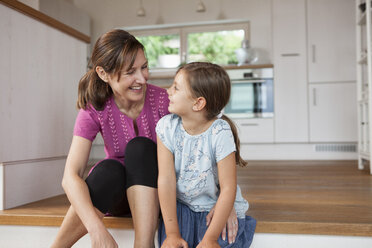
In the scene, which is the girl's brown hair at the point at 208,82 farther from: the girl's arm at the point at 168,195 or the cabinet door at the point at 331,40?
the cabinet door at the point at 331,40

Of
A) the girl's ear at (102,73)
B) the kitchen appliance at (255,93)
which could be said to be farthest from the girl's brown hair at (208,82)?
the kitchen appliance at (255,93)

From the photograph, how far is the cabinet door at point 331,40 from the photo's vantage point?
154 inches

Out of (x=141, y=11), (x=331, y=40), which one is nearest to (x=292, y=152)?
(x=331, y=40)

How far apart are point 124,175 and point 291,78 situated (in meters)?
3.17

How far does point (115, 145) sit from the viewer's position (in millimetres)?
1339

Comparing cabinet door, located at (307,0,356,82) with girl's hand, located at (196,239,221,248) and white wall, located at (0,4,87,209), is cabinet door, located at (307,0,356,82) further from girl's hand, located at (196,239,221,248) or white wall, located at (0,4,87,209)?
girl's hand, located at (196,239,221,248)

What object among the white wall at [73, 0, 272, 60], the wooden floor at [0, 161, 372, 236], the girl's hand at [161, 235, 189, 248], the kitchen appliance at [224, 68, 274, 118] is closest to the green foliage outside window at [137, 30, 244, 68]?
the white wall at [73, 0, 272, 60]

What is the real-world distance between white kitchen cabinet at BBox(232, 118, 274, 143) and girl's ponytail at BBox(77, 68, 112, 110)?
2905 millimetres

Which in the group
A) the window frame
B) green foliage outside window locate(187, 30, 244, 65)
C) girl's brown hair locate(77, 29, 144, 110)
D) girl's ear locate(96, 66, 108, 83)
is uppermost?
the window frame

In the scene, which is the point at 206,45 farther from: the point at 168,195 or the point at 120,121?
the point at 168,195

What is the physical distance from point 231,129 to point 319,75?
3.08 m

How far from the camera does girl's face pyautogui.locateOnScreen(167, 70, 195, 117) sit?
113 centimetres

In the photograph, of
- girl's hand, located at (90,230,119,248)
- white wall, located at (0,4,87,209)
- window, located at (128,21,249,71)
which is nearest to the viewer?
girl's hand, located at (90,230,119,248)

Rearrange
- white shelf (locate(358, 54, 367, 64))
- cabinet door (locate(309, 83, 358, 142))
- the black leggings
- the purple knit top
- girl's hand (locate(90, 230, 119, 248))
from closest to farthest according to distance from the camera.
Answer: girl's hand (locate(90, 230, 119, 248))
the black leggings
the purple knit top
white shelf (locate(358, 54, 367, 64))
cabinet door (locate(309, 83, 358, 142))
